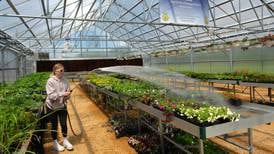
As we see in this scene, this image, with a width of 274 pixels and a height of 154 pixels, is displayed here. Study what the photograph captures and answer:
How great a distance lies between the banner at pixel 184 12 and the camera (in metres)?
6.25

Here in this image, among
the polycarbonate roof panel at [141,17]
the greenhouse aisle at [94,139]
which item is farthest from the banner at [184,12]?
the greenhouse aisle at [94,139]

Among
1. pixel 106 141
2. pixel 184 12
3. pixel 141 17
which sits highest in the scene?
pixel 141 17

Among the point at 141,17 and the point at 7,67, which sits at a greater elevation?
the point at 141,17

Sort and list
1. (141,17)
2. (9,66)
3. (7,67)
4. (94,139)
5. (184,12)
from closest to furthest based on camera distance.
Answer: (94,139) → (184,12) → (7,67) → (9,66) → (141,17)

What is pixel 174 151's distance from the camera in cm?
369

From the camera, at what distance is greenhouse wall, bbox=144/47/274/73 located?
10484 millimetres

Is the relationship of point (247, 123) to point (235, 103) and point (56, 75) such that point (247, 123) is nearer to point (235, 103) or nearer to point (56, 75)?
point (235, 103)

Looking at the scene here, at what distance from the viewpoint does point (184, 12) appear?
6469mm

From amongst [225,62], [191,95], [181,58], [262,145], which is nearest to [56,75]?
[191,95]

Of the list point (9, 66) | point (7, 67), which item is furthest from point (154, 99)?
point (9, 66)

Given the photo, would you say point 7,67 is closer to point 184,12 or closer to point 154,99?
point 184,12

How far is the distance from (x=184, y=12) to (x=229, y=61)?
6.90 metres

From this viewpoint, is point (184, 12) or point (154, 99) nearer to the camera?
point (154, 99)

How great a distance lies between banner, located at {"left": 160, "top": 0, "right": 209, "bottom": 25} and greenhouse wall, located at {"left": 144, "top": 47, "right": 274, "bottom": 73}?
492 centimetres
